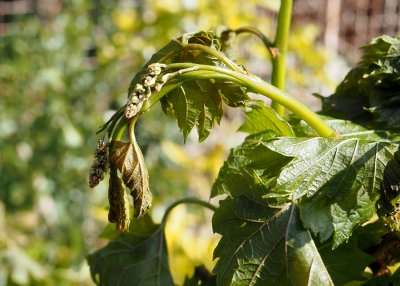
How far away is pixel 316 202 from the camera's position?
64 cm

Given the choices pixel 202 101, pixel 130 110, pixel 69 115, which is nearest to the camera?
pixel 130 110

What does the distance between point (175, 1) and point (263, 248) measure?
2.26 metres

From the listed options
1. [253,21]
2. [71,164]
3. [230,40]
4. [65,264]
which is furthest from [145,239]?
[71,164]

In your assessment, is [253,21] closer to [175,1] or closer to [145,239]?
[175,1]

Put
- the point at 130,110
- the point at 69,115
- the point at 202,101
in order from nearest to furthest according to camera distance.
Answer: the point at 130,110 < the point at 202,101 < the point at 69,115

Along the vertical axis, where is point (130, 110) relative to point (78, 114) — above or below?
above

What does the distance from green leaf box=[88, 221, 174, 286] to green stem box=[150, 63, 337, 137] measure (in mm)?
265

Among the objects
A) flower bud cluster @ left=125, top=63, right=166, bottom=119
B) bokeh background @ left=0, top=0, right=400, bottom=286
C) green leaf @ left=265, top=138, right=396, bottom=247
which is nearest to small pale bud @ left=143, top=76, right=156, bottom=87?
flower bud cluster @ left=125, top=63, right=166, bottom=119

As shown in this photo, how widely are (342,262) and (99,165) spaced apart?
26 cm

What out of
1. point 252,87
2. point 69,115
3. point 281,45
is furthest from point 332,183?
point 69,115

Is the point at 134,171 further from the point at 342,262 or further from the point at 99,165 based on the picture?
the point at 342,262

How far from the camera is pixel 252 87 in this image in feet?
2.04

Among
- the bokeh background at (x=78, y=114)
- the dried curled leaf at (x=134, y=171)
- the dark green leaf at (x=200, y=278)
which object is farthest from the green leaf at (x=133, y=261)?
the bokeh background at (x=78, y=114)

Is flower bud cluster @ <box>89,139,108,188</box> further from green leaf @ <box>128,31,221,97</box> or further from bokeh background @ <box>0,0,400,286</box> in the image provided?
bokeh background @ <box>0,0,400,286</box>
